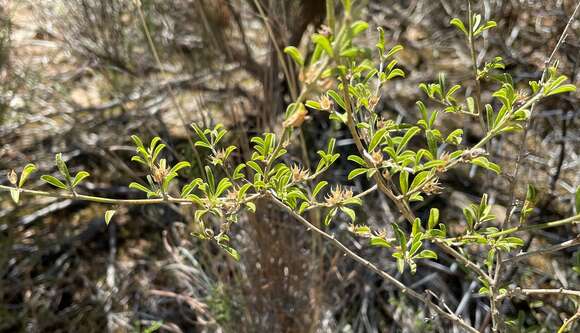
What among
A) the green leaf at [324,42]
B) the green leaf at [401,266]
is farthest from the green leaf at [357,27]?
the green leaf at [401,266]

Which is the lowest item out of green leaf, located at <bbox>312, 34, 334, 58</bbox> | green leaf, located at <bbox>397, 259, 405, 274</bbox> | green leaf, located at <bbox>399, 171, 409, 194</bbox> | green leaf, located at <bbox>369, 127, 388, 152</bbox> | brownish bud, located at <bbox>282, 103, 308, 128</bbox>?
green leaf, located at <bbox>397, 259, 405, 274</bbox>

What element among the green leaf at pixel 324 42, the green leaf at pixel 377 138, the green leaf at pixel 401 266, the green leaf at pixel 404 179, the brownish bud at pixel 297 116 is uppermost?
the green leaf at pixel 324 42

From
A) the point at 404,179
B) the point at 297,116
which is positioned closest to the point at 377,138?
the point at 404,179

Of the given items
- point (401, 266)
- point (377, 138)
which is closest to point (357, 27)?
point (377, 138)

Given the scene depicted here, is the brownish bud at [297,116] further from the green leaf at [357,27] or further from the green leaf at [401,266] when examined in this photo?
the green leaf at [401,266]

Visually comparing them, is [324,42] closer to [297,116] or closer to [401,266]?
[297,116]

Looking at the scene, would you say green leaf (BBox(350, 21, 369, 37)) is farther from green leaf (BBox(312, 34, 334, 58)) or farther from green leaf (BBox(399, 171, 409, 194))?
green leaf (BBox(399, 171, 409, 194))

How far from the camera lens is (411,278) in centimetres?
186

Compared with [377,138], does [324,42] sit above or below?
above

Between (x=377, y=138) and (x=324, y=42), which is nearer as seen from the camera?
(x=324, y=42)

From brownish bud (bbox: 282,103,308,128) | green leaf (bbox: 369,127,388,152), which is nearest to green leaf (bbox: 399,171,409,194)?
green leaf (bbox: 369,127,388,152)

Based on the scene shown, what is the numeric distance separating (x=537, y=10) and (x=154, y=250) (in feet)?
4.91

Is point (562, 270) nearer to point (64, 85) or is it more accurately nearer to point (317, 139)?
point (317, 139)

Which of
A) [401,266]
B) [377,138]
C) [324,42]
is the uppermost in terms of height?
[324,42]
